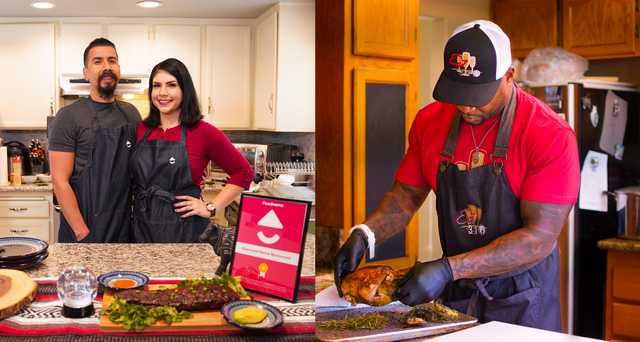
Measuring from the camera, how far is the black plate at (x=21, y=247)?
3.39ft

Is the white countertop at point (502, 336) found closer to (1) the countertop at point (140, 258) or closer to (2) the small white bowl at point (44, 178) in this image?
(1) the countertop at point (140, 258)

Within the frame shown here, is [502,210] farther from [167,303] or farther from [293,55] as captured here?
[167,303]

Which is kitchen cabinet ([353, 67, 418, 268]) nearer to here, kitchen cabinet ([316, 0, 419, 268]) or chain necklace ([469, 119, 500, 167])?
kitchen cabinet ([316, 0, 419, 268])

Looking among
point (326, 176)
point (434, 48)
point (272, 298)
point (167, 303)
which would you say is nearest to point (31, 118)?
point (167, 303)

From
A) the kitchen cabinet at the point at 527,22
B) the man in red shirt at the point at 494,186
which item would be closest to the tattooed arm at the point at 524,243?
the man in red shirt at the point at 494,186

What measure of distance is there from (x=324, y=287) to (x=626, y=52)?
5.97 feet

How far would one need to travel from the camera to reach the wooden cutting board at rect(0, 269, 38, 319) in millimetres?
1026

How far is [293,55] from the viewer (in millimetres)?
1056

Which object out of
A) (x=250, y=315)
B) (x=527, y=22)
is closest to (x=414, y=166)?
(x=250, y=315)

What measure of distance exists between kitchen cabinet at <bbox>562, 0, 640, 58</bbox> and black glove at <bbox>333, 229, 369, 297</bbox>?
153 centimetres

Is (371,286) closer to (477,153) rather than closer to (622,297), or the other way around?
(477,153)

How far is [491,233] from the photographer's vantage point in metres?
1.55

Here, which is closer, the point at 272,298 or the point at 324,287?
the point at 272,298

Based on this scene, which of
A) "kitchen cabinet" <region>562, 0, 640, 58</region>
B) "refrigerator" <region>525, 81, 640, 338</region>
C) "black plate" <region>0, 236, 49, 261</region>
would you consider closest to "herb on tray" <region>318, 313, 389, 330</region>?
"black plate" <region>0, 236, 49, 261</region>
